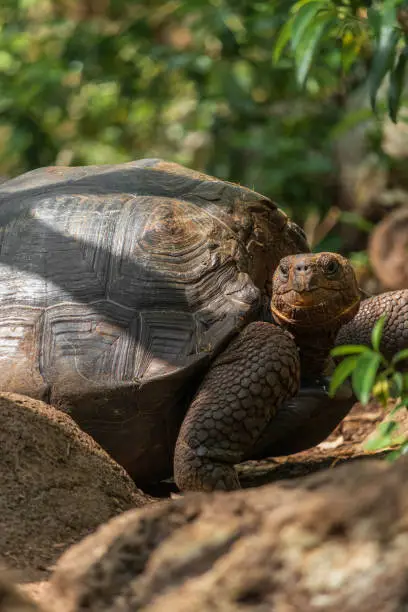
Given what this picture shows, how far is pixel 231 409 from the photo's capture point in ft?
11.7

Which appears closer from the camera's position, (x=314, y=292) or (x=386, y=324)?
(x=314, y=292)

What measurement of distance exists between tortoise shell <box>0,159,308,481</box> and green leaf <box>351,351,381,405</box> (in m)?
1.33

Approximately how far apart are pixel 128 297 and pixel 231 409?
0.68 m

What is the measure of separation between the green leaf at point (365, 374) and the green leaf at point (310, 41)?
2.28 meters

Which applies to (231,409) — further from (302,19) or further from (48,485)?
(302,19)

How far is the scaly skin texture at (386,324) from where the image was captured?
422cm

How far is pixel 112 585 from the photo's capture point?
5.98ft

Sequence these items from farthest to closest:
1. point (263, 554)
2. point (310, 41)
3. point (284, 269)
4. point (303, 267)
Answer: point (310, 41) < point (284, 269) < point (303, 267) < point (263, 554)

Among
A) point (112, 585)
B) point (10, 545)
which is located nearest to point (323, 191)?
point (10, 545)

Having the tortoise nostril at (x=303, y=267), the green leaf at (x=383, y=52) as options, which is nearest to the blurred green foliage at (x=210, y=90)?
the green leaf at (x=383, y=52)

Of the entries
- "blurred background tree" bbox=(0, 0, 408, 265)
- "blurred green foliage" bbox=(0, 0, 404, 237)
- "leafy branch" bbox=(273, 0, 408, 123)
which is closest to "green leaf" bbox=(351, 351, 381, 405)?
"leafy branch" bbox=(273, 0, 408, 123)

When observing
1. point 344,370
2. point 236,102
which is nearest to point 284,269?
point 344,370

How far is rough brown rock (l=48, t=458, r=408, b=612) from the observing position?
157 cm

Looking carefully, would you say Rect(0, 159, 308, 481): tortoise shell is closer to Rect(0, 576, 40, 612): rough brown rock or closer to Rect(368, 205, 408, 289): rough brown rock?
Rect(0, 576, 40, 612): rough brown rock
